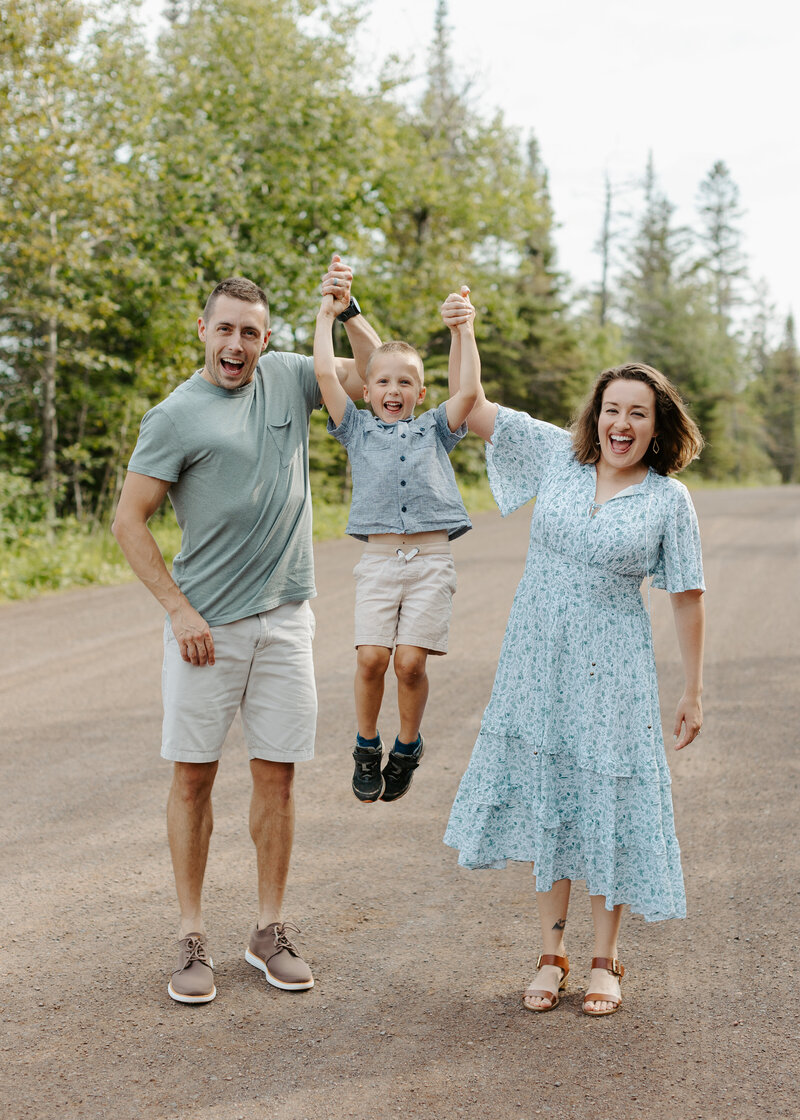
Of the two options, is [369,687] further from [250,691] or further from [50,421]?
[50,421]

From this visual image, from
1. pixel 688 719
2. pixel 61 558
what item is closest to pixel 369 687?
pixel 688 719

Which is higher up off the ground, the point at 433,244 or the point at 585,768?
the point at 433,244

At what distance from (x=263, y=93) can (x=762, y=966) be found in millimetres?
18032

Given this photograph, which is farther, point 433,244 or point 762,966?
point 433,244

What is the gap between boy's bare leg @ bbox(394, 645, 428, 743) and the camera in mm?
4078

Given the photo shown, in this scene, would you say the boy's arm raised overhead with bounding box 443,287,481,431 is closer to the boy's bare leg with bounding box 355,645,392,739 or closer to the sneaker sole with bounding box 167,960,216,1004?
the boy's bare leg with bounding box 355,645,392,739

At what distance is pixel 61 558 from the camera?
13.3m

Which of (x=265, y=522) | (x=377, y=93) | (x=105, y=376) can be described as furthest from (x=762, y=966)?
(x=377, y=93)

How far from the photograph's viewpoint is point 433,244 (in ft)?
83.7

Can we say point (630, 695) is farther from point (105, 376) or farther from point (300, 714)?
point (105, 376)

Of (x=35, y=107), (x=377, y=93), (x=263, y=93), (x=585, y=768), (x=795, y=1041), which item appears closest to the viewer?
(x=795, y=1041)

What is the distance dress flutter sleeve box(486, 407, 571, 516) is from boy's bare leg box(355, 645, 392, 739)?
2.31ft

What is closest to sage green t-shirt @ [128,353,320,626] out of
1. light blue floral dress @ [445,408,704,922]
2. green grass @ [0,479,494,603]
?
light blue floral dress @ [445,408,704,922]

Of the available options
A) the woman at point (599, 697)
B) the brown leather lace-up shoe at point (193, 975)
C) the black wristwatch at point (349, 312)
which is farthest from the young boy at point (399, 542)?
the brown leather lace-up shoe at point (193, 975)
